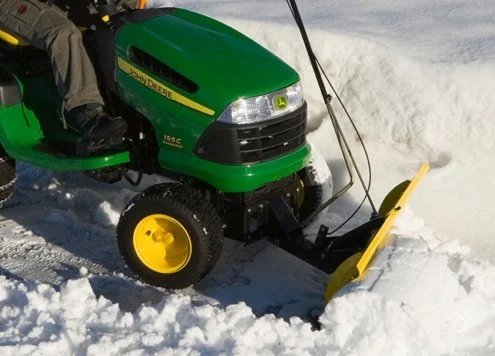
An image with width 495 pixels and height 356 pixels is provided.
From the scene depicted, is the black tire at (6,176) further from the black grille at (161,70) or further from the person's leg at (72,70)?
the black grille at (161,70)

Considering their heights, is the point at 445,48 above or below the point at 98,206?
above

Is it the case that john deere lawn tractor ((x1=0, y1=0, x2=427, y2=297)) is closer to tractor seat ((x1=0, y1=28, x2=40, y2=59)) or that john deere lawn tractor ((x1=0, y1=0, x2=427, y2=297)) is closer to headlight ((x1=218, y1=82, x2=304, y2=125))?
headlight ((x1=218, y1=82, x2=304, y2=125))

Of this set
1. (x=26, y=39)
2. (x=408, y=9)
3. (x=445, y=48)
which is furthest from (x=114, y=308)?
(x=408, y=9)

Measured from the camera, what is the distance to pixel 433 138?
16.5ft

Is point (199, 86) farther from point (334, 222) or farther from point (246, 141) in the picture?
point (334, 222)

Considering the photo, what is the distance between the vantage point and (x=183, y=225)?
365 centimetres

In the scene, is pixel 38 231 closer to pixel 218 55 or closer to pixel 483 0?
pixel 218 55

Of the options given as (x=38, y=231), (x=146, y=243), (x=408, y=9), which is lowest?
(x=38, y=231)

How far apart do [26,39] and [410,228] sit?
6.76 feet

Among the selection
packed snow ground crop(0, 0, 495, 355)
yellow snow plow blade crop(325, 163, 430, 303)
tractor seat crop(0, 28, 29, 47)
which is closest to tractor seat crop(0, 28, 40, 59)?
tractor seat crop(0, 28, 29, 47)

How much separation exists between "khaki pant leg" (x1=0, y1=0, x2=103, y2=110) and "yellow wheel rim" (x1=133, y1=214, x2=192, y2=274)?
629 millimetres

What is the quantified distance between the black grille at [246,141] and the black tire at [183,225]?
209 millimetres

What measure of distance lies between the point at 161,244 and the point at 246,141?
24.8 inches

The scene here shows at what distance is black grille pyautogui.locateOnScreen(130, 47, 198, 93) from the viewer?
366cm
